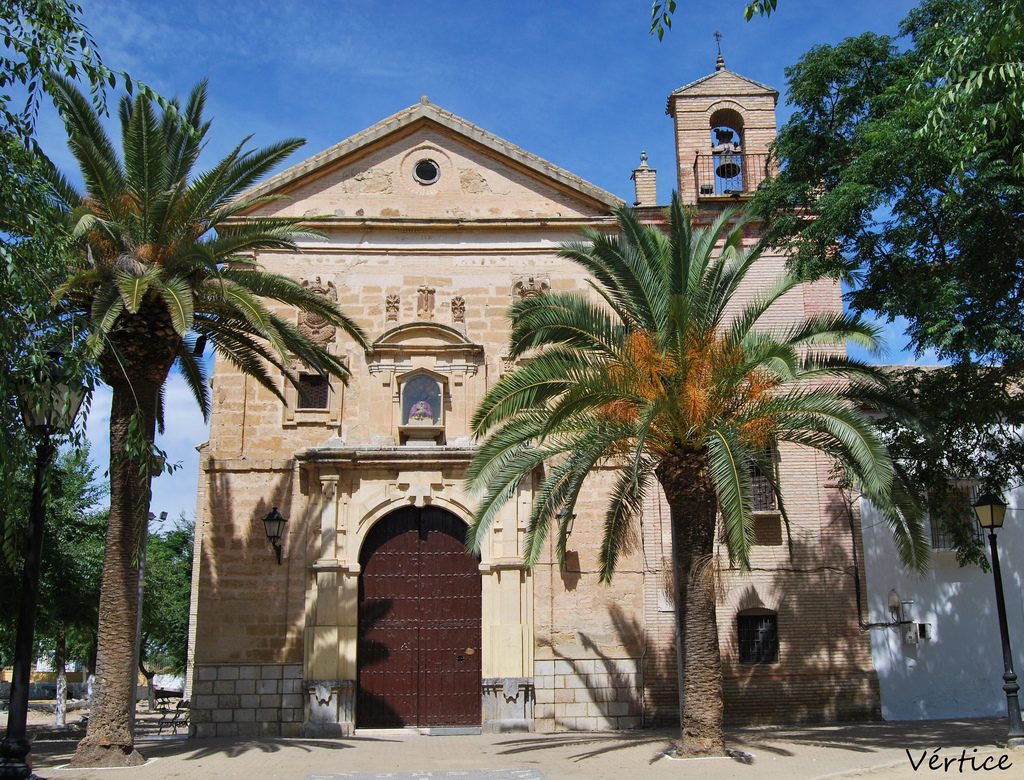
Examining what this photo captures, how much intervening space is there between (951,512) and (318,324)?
10.6 metres

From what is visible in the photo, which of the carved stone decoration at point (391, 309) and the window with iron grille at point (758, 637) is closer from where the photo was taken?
the window with iron grille at point (758, 637)

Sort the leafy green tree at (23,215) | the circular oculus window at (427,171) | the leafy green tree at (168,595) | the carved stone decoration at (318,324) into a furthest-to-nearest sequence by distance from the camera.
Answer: the leafy green tree at (168,595) < the circular oculus window at (427,171) < the carved stone decoration at (318,324) < the leafy green tree at (23,215)

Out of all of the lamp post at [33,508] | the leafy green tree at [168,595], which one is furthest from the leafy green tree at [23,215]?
the leafy green tree at [168,595]

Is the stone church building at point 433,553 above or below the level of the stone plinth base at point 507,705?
above

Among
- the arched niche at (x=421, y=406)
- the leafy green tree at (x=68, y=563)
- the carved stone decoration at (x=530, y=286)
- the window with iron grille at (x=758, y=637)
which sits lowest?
the window with iron grille at (x=758, y=637)

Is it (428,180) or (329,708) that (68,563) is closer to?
(329,708)

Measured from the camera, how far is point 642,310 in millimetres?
13219

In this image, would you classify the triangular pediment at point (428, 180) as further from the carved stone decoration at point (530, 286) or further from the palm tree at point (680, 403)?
the palm tree at point (680, 403)

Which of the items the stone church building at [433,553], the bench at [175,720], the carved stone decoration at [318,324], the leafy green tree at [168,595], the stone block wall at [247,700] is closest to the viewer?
the stone block wall at [247,700]

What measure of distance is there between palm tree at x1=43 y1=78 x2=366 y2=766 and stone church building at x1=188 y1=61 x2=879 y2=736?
147 inches

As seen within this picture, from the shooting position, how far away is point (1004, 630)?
534 inches

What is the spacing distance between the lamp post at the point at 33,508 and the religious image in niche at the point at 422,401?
8859mm

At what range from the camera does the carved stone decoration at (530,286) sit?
61.1 feet

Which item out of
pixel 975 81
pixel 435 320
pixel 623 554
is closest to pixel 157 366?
pixel 435 320
